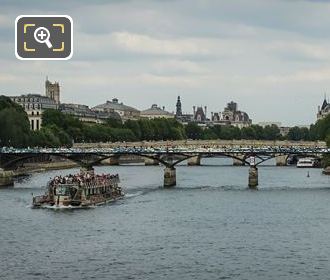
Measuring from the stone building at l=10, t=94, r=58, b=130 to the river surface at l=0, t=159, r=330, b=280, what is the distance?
91.6 meters

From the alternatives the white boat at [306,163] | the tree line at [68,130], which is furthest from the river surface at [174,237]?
the white boat at [306,163]

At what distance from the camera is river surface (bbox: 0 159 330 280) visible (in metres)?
38.0

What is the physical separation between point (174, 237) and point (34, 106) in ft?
418

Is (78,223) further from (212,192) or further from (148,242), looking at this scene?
(212,192)

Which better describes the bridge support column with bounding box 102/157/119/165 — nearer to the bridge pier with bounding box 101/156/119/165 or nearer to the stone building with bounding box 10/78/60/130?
the bridge pier with bounding box 101/156/119/165

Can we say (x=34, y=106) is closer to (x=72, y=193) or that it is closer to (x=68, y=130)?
(x=68, y=130)

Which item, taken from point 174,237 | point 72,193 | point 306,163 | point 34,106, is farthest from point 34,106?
point 174,237

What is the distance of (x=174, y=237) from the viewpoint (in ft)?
153

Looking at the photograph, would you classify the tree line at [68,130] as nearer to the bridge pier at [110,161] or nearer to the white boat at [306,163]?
the white boat at [306,163]

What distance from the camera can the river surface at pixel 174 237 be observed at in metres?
38.0

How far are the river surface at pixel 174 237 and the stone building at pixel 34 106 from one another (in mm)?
91617

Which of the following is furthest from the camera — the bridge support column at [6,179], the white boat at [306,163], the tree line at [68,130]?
the white boat at [306,163]

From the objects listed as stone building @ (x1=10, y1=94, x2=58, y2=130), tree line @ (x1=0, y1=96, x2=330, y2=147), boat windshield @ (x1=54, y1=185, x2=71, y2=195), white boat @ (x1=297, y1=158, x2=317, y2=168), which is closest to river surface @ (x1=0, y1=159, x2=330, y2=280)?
boat windshield @ (x1=54, y1=185, x2=71, y2=195)

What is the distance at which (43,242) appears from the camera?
44812mm
